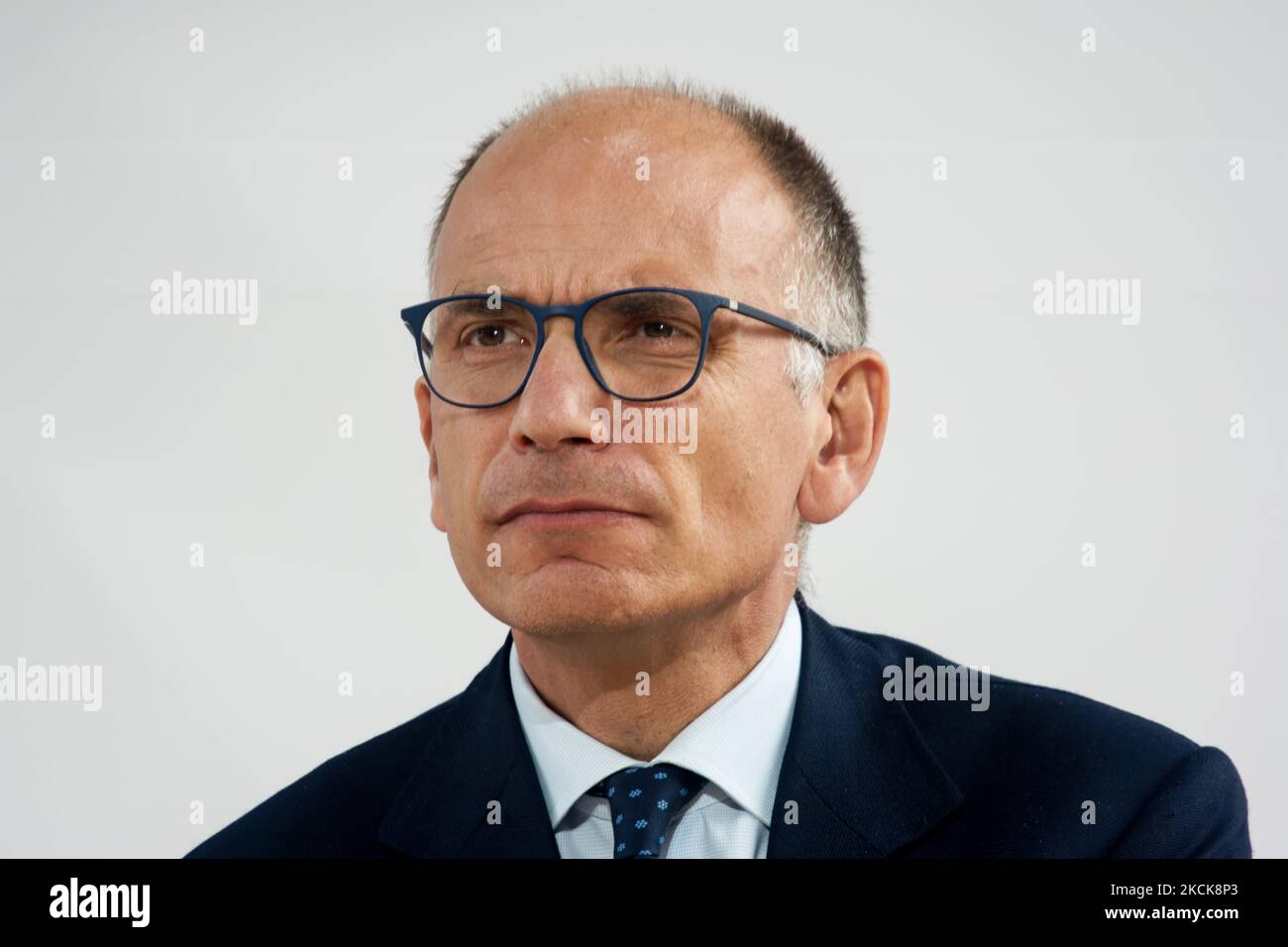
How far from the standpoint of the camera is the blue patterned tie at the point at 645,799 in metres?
2.21

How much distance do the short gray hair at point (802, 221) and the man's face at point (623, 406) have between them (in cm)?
5

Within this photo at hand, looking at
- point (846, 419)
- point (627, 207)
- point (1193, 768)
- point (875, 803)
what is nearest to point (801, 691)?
point (875, 803)

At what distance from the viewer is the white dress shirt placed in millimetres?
2270

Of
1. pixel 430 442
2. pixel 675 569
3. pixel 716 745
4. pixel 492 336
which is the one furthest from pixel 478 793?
pixel 492 336

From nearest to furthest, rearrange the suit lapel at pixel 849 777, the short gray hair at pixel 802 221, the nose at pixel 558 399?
the nose at pixel 558 399 < the suit lapel at pixel 849 777 < the short gray hair at pixel 802 221

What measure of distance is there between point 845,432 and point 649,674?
0.56 metres

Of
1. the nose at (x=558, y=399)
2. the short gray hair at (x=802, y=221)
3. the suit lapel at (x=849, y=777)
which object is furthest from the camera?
the short gray hair at (x=802, y=221)

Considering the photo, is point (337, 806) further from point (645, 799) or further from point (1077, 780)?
point (1077, 780)

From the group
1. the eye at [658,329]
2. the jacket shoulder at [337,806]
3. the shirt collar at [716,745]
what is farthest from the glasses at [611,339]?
the jacket shoulder at [337,806]

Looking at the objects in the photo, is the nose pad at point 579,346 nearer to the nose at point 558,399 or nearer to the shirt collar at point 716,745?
the nose at point 558,399

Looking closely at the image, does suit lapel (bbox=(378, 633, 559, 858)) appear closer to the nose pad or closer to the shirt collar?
the shirt collar

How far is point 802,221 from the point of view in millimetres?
2453

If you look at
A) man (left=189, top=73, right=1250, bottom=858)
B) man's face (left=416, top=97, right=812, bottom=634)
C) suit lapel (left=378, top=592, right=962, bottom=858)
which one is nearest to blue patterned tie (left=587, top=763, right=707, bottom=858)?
man (left=189, top=73, right=1250, bottom=858)
